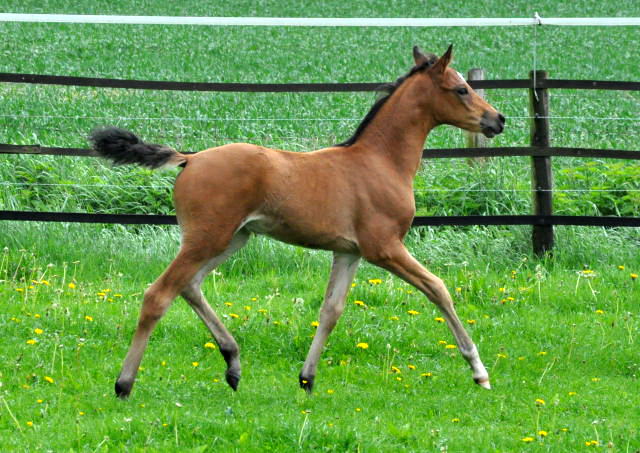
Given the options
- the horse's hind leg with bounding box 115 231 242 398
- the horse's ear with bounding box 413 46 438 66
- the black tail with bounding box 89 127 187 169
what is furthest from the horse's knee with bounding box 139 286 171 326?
the horse's ear with bounding box 413 46 438 66

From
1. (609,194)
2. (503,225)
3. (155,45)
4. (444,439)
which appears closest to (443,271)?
(503,225)

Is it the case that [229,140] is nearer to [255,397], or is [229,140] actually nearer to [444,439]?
[255,397]

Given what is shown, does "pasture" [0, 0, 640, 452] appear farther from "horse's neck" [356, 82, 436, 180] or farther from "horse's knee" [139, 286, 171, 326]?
"horse's neck" [356, 82, 436, 180]

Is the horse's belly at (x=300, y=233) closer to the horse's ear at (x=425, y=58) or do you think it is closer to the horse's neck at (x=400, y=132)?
the horse's neck at (x=400, y=132)

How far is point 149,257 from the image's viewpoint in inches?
376

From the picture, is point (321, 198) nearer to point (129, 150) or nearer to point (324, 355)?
point (129, 150)

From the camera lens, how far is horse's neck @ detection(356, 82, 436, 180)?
6.93 metres

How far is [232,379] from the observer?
6656 mm

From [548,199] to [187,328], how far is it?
3855mm

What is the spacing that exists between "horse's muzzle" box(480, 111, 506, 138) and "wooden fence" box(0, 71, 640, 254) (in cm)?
261

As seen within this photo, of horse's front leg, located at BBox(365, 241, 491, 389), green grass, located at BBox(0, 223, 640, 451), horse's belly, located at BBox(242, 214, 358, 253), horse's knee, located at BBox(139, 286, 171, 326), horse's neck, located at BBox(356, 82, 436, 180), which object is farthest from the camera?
horse's neck, located at BBox(356, 82, 436, 180)

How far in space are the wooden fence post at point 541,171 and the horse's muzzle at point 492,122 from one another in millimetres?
2874

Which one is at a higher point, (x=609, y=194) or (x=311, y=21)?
(x=311, y=21)

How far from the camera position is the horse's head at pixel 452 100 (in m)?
7.04
